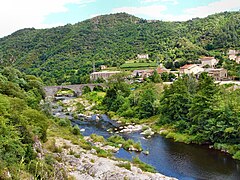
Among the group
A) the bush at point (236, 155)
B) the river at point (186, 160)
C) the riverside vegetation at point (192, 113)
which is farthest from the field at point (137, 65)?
the bush at point (236, 155)

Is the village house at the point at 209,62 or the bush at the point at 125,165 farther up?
the village house at the point at 209,62

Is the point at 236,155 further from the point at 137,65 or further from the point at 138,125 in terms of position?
the point at 137,65

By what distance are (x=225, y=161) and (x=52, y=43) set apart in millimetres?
123181

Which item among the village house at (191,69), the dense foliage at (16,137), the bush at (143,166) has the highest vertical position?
the dense foliage at (16,137)

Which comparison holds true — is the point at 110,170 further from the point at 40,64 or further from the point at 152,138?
the point at 40,64

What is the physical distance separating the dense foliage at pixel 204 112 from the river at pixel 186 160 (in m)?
2.01

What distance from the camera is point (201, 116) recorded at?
39375 millimetres

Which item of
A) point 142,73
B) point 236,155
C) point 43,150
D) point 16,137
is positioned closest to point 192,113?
point 236,155

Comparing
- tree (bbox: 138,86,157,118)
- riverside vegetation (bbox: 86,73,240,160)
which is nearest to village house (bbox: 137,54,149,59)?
riverside vegetation (bbox: 86,73,240,160)

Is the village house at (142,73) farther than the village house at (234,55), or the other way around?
the village house at (142,73)

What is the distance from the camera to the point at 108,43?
14038 cm

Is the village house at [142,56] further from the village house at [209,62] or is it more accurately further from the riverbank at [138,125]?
the riverbank at [138,125]

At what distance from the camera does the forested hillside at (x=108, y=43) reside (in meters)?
107

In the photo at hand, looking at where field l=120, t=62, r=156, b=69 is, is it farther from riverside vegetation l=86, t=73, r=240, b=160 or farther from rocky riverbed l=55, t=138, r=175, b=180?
rocky riverbed l=55, t=138, r=175, b=180
